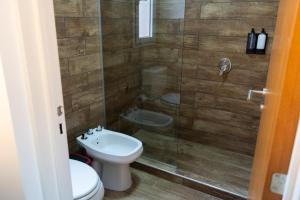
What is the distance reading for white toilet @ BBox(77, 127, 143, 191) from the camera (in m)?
2.03

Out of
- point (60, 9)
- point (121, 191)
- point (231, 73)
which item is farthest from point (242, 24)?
point (121, 191)

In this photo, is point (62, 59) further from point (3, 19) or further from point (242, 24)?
point (242, 24)

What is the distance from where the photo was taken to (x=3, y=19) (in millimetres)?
686

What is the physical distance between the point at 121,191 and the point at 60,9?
1.70 meters

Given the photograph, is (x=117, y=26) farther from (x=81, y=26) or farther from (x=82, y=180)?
(x=82, y=180)

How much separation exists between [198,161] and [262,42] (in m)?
1.46

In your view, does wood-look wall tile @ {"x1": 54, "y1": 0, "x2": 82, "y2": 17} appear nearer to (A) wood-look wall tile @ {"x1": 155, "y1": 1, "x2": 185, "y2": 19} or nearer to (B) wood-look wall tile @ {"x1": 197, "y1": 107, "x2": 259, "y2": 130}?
(A) wood-look wall tile @ {"x1": 155, "y1": 1, "x2": 185, "y2": 19}

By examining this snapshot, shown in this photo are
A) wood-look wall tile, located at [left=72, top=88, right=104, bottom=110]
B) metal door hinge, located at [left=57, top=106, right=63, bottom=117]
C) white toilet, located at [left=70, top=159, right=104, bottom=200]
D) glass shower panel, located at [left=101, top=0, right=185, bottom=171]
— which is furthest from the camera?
glass shower panel, located at [left=101, top=0, right=185, bottom=171]

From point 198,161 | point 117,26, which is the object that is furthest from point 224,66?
point 117,26

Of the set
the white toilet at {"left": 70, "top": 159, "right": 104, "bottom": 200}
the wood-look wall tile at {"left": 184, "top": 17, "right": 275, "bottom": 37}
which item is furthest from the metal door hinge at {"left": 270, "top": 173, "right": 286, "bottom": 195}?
the wood-look wall tile at {"left": 184, "top": 17, "right": 275, "bottom": 37}

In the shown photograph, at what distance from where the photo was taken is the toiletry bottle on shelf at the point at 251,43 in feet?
7.86

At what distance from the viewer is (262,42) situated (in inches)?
94.0

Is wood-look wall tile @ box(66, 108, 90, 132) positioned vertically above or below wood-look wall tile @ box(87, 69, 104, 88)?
below

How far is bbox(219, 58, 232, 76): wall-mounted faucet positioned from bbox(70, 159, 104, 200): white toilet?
179cm
